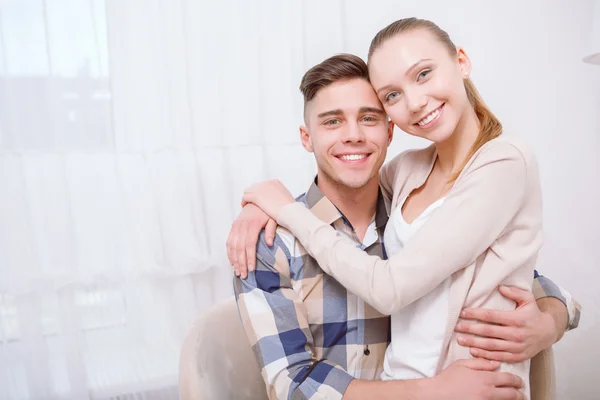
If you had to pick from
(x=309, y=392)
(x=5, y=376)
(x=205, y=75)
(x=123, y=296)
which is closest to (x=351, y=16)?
(x=205, y=75)

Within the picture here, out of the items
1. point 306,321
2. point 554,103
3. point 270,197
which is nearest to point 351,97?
point 270,197

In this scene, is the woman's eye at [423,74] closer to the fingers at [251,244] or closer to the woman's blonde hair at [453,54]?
the woman's blonde hair at [453,54]

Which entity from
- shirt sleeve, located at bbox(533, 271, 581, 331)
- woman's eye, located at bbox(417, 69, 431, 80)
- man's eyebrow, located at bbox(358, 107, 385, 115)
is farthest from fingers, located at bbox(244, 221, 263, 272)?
shirt sleeve, located at bbox(533, 271, 581, 331)

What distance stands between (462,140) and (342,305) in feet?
1.56

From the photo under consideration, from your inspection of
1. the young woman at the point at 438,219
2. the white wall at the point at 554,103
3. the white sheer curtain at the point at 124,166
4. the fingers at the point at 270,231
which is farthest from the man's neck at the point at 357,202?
the white wall at the point at 554,103

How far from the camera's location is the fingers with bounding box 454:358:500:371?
1081 millimetres

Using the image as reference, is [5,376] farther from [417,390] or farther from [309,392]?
[417,390]

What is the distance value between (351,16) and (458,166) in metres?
1.38

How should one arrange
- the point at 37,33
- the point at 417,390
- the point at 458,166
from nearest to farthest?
1. the point at 417,390
2. the point at 458,166
3. the point at 37,33

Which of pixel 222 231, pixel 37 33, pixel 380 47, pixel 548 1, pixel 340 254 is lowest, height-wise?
pixel 222 231

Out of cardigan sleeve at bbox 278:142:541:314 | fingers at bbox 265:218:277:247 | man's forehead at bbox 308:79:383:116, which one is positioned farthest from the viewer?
man's forehead at bbox 308:79:383:116

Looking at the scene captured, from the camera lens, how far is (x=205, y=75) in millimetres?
2129

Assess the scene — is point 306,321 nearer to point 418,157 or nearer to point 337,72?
point 418,157

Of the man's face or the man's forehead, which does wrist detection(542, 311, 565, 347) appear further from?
the man's forehead
